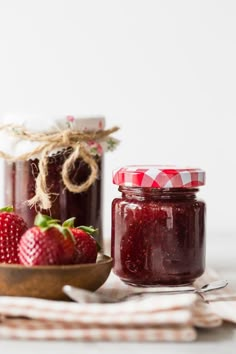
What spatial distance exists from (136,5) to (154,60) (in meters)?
0.15

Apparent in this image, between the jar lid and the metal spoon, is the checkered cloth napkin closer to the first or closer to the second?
the metal spoon

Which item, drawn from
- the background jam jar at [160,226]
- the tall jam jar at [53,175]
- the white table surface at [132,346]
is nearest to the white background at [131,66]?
the tall jam jar at [53,175]

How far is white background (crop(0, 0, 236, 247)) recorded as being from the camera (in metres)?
2.03

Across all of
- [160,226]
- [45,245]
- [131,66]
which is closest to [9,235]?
[45,245]

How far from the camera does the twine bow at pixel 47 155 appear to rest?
1.38 metres

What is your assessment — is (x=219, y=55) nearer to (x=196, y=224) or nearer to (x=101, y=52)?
(x=101, y=52)

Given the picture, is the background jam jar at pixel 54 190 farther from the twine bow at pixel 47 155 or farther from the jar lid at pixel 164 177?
the jar lid at pixel 164 177

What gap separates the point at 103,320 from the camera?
0.93 meters

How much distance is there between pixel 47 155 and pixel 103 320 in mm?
517

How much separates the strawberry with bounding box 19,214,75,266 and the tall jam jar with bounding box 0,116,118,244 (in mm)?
349

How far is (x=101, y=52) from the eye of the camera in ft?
6.67

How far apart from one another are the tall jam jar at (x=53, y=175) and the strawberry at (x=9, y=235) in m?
0.26

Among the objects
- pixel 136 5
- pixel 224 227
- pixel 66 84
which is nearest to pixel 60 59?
pixel 66 84

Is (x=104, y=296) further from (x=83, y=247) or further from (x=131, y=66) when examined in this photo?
(x=131, y=66)
